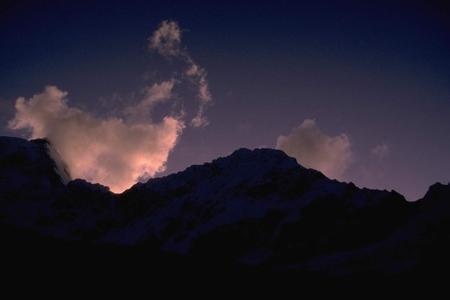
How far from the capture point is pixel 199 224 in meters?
142

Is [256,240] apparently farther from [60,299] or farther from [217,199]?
[60,299]

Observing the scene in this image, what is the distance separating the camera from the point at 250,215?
5458 inches

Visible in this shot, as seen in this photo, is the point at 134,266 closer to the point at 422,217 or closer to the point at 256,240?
the point at 422,217

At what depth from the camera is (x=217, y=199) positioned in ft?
509

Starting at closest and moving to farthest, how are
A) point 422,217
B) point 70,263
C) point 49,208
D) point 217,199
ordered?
point 70,263
point 422,217
point 217,199
point 49,208

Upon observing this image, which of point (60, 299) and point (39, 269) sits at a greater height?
point (39, 269)

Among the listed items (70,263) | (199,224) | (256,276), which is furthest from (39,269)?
(199,224)

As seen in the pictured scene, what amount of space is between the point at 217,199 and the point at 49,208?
224ft

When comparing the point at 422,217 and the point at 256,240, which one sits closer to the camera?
the point at 422,217

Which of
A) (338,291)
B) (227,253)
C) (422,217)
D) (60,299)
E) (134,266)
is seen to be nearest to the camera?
(60,299)

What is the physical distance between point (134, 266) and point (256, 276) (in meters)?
2.84

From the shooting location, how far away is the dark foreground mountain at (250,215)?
82.5 metres

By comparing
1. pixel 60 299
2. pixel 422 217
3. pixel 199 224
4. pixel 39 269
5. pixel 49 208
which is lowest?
pixel 60 299

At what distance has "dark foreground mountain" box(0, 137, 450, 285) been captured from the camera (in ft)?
271
